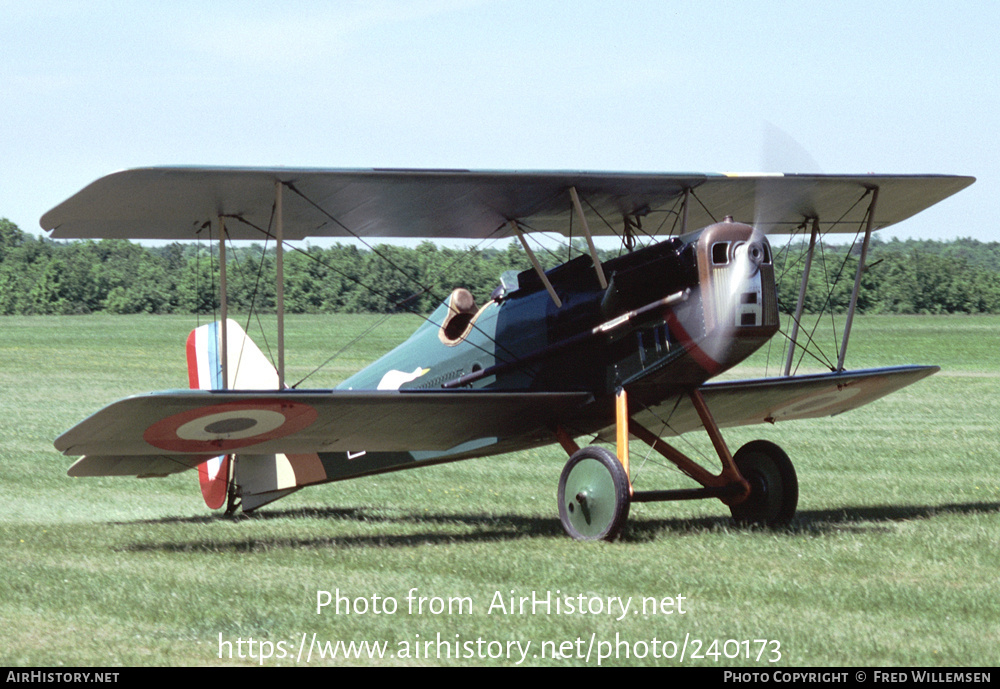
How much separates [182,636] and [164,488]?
8111mm

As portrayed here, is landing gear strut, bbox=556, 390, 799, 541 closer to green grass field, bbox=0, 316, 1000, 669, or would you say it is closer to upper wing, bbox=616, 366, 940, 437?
green grass field, bbox=0, 316, 1000, 669

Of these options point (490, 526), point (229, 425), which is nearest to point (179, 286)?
point (490, 526)

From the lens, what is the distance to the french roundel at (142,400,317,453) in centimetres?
844

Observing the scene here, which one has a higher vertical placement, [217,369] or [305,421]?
[217,369]

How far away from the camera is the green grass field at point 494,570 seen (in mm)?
5809

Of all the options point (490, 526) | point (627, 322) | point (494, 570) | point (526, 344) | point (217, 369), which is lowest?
point (490, 526)

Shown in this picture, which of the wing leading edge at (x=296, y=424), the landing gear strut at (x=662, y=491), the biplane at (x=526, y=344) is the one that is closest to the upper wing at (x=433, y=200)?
the biplane at (x=526, y=344)

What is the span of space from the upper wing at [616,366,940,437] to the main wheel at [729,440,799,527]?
0.79 metres

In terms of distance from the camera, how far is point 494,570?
7727 millimetres

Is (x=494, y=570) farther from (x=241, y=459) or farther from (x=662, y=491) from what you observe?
(x=241, y=459)

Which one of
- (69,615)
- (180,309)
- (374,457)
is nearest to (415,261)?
(180,309)

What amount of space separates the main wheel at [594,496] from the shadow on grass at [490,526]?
28 centimetres

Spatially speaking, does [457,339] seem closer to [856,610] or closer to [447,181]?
[447,181]

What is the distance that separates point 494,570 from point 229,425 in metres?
2.32
